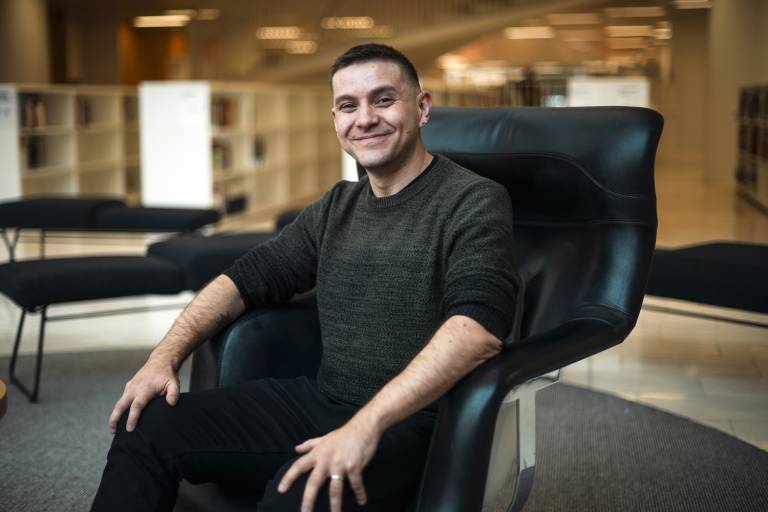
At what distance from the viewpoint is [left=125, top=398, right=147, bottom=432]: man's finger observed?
1.73 meters

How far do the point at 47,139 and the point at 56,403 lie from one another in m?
5.94

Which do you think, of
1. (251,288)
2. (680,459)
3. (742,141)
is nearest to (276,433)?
(251,288)

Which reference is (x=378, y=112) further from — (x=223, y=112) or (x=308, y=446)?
(x=223, y=112)

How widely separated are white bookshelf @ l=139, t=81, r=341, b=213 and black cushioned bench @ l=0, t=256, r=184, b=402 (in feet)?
16.1

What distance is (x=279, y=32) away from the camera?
63.5 ft

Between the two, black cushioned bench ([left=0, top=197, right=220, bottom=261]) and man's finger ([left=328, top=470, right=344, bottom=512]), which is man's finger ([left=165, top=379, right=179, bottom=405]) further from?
black cushioned bench ([left=0, top=197, right=220, bottom=261])

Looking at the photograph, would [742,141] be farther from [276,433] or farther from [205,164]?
[276,433]

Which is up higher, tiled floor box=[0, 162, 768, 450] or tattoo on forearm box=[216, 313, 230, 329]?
tattoo on forearm box=[216, 313, 230, 329]

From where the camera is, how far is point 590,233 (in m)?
2.04

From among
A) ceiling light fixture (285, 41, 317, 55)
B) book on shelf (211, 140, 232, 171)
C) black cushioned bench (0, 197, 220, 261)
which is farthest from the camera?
ceiling light fixture (285, 41, 317, 55)

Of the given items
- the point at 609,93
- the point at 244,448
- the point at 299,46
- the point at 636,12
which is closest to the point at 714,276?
the point at 244,448

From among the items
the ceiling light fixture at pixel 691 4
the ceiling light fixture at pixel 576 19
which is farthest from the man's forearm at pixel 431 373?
the ceiling light fixture at pixel 576 19

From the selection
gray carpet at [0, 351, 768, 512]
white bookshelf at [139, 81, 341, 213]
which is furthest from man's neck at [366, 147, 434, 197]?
white bookshelf at [139, 81, 341, 213]

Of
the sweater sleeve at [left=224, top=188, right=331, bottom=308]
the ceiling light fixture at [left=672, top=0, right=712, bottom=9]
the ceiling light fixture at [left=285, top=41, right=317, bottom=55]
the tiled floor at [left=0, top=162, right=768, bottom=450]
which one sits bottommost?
the tiled floor at [left=0, top=162, right=768, bottom=450]
